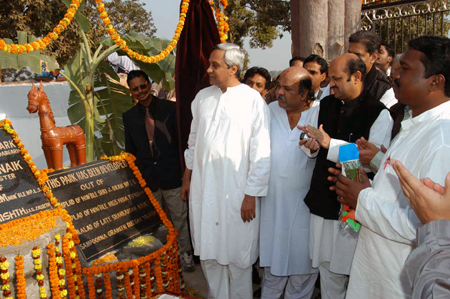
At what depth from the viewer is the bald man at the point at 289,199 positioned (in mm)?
3066

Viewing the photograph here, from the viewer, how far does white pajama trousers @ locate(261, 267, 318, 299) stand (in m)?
3.18

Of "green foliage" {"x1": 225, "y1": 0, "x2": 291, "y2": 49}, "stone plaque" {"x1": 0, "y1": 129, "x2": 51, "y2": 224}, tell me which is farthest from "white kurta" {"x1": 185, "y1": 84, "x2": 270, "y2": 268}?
"green foliage" {"x1": 225, "y1": 0, "x2": 291, "y2": 49}

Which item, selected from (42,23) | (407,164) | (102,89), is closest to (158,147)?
(102,89)

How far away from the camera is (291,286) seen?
126 inches

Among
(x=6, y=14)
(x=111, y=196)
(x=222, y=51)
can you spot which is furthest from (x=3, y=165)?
(x=6, y=14)

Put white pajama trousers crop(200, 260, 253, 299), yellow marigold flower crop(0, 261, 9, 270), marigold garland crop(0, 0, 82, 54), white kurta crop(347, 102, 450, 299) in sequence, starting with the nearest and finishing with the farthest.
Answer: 1. white kurta crop(347, 102, 450, 299)
2. yellow marigold flower crop(0, 261, 9, 270)
3. white pajama trousers crop(200, 260, 253, 299)
4. marigold garland crop(0, 0, 82, 54)

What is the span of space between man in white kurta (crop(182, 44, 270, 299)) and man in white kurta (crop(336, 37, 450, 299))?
1208 millimetres

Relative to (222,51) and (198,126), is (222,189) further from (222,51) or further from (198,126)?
(222,51)

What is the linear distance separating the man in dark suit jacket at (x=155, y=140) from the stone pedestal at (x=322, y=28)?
3.19 metres

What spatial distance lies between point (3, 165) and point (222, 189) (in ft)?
5.21

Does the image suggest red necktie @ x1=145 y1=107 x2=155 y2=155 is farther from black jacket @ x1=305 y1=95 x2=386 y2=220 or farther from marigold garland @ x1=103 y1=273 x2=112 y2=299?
black jacket @ x1=305 y1=95 x2=386 y2=220

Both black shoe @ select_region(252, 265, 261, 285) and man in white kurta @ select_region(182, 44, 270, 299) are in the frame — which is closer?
man in white kurta @ select_region(182, 44, 270, 299)

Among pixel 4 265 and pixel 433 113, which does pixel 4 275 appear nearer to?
pixel 4 265

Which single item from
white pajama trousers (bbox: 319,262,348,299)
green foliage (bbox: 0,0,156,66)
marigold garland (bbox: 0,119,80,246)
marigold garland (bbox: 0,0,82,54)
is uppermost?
green foliage (bbox: 0,0,156,66)
